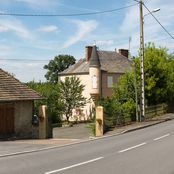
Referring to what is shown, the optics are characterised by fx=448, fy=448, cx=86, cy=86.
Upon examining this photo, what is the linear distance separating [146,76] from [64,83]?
12.4m

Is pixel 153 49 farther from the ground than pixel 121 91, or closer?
farther from the ground

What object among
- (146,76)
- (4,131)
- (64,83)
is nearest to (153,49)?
(146,76)

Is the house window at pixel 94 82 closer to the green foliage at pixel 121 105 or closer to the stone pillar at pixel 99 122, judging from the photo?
the green foliage at pixel 121 105

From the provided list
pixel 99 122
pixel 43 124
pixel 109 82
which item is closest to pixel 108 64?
pixel 109 82

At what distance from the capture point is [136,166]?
527 inches

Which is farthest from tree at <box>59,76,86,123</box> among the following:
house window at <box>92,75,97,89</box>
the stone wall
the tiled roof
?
the stone wall

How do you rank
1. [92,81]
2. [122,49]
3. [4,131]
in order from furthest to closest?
[122,49] < [92,81] < [4,131]

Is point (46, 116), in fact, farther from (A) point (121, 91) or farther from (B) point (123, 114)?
(A) point (121, 91)

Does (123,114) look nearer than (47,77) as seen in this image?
Yes

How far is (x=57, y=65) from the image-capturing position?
369ft

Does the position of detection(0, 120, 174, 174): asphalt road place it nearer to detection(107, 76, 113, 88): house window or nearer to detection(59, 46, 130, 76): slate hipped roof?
detection(107, 76, 113, 88): house window

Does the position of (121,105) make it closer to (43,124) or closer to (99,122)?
(99,122)

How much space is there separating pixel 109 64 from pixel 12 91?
3755 centimetres

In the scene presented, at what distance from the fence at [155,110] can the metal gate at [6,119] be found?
16.1 meters
